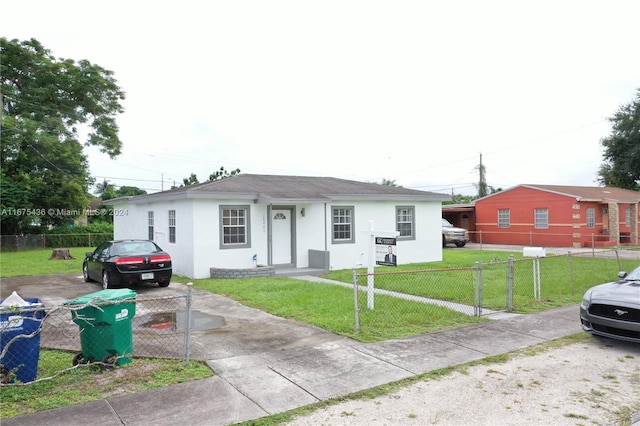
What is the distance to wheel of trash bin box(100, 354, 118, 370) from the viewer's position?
5500mm

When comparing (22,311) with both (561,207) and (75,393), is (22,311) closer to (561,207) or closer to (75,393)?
(75,393)

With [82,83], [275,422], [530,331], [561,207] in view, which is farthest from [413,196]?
[82,83]

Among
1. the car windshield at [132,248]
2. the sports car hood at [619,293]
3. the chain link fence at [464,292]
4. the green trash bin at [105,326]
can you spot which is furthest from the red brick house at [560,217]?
the green trash bin at [105,326]

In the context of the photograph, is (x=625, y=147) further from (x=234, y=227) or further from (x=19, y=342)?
(x=19, y=342)

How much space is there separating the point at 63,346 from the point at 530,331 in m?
7.26

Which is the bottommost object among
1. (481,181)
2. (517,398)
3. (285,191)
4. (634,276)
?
(517,398)

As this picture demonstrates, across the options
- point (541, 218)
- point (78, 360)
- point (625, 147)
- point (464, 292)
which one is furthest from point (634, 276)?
point (625, 147)

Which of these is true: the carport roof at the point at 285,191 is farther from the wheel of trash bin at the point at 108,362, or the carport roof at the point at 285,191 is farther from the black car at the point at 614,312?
the black car at the point at 614,312

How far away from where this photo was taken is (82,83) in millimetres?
30953

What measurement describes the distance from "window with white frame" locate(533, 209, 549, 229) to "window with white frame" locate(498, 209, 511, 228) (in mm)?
1950

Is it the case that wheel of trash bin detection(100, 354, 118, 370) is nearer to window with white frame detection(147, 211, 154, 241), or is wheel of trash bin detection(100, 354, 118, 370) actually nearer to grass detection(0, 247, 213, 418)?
grass detection(0, 247, 213, 418)

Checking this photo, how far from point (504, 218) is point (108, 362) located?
29.0 m

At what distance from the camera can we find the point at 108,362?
18.1 feet

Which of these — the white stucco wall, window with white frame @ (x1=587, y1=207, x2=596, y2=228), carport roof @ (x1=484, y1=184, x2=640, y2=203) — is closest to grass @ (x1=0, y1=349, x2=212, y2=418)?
the white stucco wall
